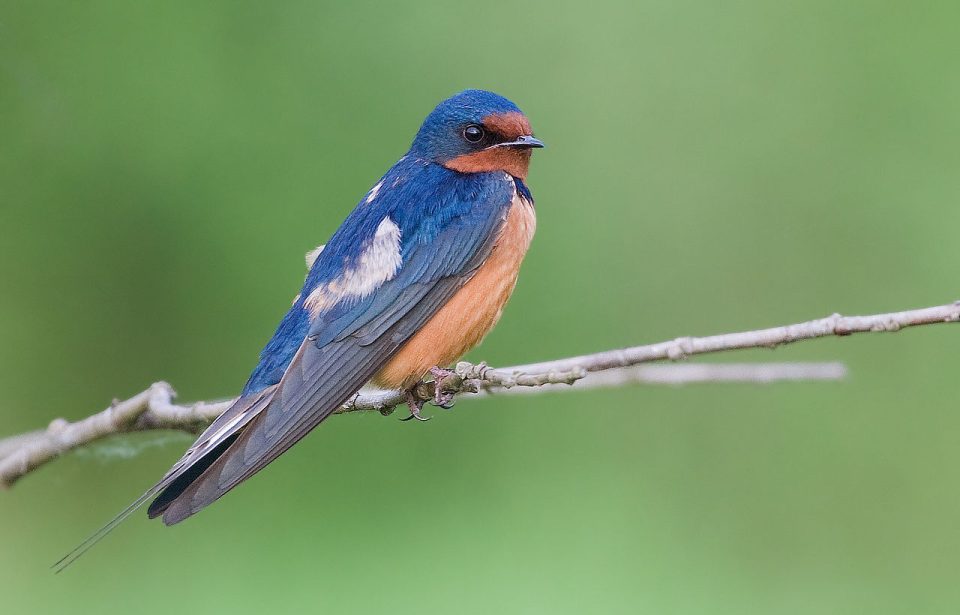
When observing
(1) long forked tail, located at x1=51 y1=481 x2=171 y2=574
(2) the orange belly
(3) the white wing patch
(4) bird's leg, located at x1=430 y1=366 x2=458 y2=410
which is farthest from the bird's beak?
(1) long forked tail, located at x1=51 y1=481 x2=171 y2=574

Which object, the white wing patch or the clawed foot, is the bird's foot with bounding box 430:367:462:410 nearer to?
the clawed foot

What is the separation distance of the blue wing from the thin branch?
81 mm

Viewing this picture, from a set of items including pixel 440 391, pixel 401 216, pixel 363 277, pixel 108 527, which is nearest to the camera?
pixel 108 527

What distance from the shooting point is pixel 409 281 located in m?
2.39

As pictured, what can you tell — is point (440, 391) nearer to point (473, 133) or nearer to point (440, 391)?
point (440, 391)

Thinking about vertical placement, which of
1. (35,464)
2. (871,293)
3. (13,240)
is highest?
(13,240)

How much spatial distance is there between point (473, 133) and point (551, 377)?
3.93 feet

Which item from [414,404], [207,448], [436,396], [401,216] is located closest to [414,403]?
[414,404]

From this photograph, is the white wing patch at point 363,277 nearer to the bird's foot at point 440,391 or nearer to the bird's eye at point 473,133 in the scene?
the bird's foot at point 440,391

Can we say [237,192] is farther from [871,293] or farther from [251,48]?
[871,293]

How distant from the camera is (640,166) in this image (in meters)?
4.09

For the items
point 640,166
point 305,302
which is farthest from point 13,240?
point 640,166

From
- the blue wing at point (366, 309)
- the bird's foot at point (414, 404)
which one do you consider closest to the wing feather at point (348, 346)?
the blue wing at point (366, 309)

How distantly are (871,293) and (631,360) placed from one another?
271cm
